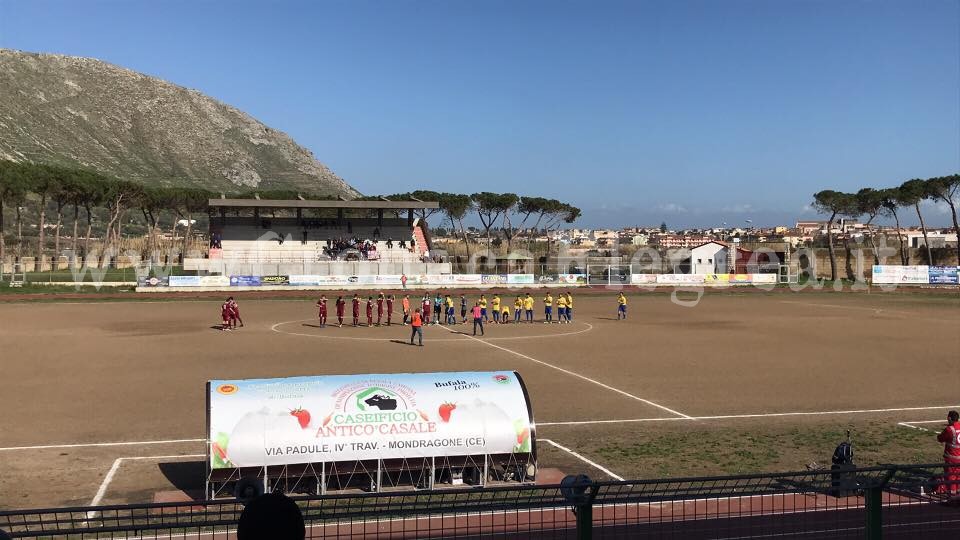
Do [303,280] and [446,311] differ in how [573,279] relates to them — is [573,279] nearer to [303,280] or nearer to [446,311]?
[303,280]

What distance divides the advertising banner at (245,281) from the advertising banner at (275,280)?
384 mm

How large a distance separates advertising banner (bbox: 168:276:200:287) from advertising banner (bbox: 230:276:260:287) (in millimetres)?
2616

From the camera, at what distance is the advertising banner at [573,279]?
67.1 metres

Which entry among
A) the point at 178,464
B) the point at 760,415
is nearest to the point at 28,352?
the point at 178,464

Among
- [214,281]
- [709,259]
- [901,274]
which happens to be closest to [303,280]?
[214,281]

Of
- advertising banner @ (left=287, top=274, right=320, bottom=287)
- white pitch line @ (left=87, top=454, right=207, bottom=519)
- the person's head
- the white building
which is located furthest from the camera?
the white building

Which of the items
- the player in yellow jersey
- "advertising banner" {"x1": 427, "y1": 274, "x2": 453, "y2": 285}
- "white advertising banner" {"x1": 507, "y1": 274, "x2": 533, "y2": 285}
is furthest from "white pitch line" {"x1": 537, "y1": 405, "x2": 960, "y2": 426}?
"white advertising banner" {"x1": 507, "y1": 274, "x2": 533, "y2": 285}

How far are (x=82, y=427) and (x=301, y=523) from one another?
587 inches

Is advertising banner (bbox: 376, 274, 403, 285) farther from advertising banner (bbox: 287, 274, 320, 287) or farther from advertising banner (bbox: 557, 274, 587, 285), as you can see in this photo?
advertising banner (bbox: 557, 274, 587, 285)

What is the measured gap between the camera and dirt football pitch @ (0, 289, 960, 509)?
1361 centimetres

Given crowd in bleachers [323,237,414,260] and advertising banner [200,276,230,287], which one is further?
crowd in bleachers [323,237,414,260]

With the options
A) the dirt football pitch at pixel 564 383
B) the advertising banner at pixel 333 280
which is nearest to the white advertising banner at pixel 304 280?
the advertising banner at pixel 333 280

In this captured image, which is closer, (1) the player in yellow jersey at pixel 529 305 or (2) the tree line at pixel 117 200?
(1) the player in yellow jersey at pixel 529 305

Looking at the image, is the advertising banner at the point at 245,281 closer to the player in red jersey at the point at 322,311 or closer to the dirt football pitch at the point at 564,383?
the dirt football pitch at the point at 564,383
